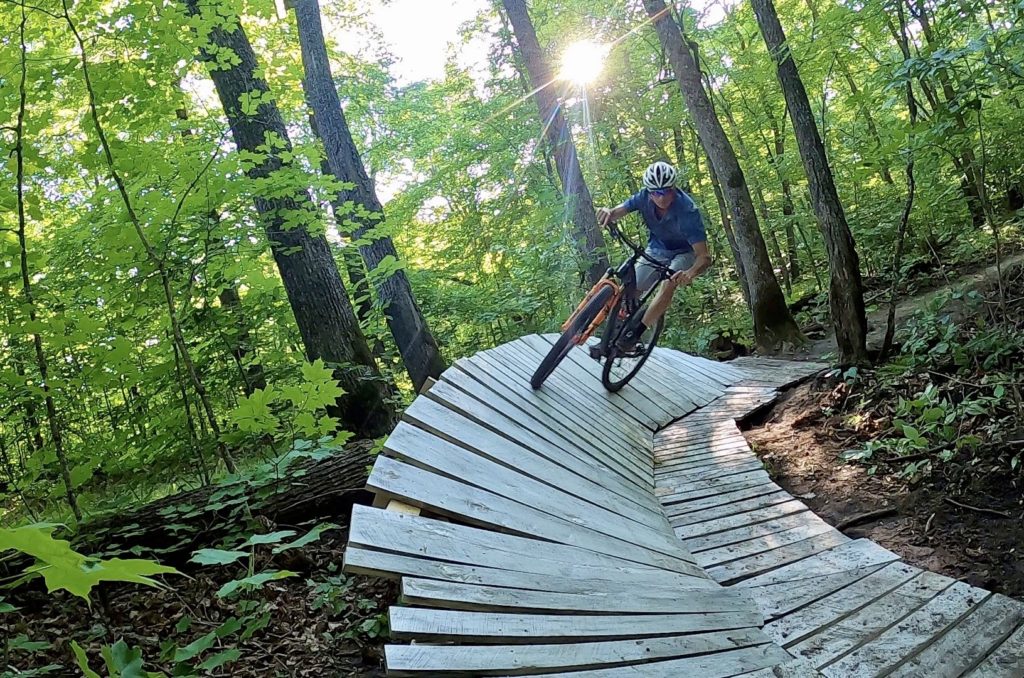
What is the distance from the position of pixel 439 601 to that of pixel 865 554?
2.35 metres

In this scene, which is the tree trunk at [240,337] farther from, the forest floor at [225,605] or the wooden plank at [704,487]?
the wooden plank at [704,487]

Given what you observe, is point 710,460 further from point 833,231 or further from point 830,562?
point 833,231

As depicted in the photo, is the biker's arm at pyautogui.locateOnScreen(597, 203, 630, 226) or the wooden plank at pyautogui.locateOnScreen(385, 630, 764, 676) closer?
the wooden plank at pyautogui.locateOnScreen(385, 630, 764, 676)

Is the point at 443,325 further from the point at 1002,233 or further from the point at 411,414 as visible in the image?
the point at 1002,233

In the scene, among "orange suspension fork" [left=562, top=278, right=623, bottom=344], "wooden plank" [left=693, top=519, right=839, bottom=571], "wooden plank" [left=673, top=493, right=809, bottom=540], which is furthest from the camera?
"orange suspension fork" [left=562, top=278, right=623, bottom=344]

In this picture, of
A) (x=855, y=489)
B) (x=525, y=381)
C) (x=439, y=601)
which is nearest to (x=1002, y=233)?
(x=855, y=489)

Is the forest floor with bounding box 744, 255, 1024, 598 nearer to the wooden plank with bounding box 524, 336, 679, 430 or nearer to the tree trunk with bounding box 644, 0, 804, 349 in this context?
the wooden plank with bounding box 524, 336, 679, 430

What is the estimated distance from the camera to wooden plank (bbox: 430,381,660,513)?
13.4 feet

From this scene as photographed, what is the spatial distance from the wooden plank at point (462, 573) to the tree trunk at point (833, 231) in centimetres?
502

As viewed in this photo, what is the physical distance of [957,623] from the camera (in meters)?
2.63

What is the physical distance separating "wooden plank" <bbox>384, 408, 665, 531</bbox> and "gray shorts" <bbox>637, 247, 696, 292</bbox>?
2.32 metres

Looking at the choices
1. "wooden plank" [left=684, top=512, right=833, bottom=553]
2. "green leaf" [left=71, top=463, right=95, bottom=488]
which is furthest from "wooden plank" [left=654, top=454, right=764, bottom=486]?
"green leaf" [left=71, top=463, right=95, bottom=488]

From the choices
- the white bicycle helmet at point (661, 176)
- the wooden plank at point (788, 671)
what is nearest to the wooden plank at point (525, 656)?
the wooden plank at point (788, 671)

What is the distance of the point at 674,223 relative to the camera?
580 cm
